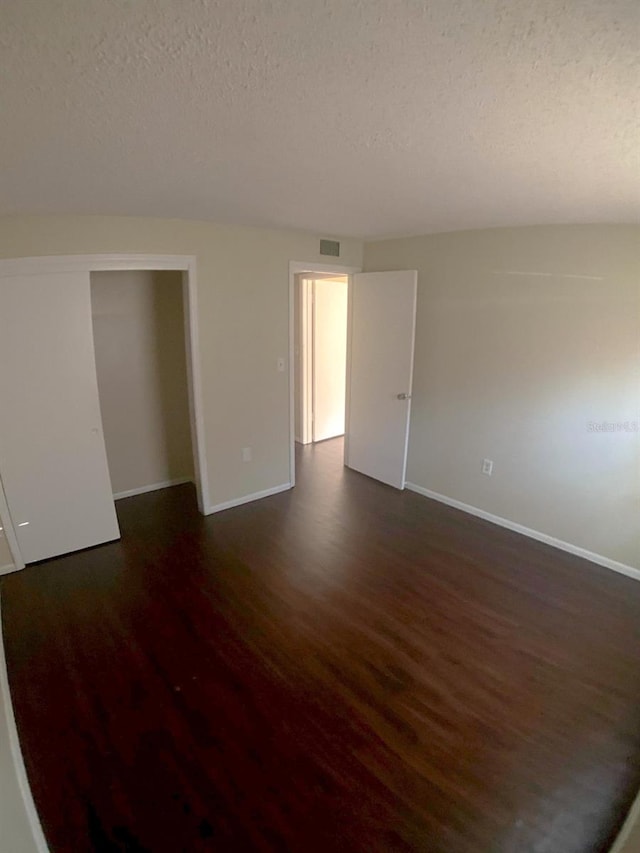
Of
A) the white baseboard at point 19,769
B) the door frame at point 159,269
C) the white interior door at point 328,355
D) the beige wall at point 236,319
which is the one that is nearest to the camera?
the white baseboard at point 19,769

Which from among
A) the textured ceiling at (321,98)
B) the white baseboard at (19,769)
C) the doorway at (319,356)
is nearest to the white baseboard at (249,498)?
the doorway at (319,356)

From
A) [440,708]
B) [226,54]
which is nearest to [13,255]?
[226,54]

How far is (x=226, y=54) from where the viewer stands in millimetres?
869

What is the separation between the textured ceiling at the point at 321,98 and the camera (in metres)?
0.75

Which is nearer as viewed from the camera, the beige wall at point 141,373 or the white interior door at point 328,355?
the beige wall at point 141,373

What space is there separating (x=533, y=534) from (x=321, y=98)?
10.3 ft

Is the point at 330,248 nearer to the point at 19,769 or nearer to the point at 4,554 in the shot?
the point at 4,554

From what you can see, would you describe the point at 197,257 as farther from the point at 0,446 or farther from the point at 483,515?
the point at 483,515

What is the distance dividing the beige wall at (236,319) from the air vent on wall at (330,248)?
0.06 meters

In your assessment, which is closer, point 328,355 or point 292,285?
point 292,285

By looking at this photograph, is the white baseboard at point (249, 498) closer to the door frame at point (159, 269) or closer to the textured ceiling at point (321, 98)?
the door frame at point (159, 269)

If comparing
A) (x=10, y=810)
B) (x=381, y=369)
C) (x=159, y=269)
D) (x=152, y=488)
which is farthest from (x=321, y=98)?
(x=152, y=488)

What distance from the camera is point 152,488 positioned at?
153 inches

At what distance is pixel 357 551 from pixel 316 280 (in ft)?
10.7
